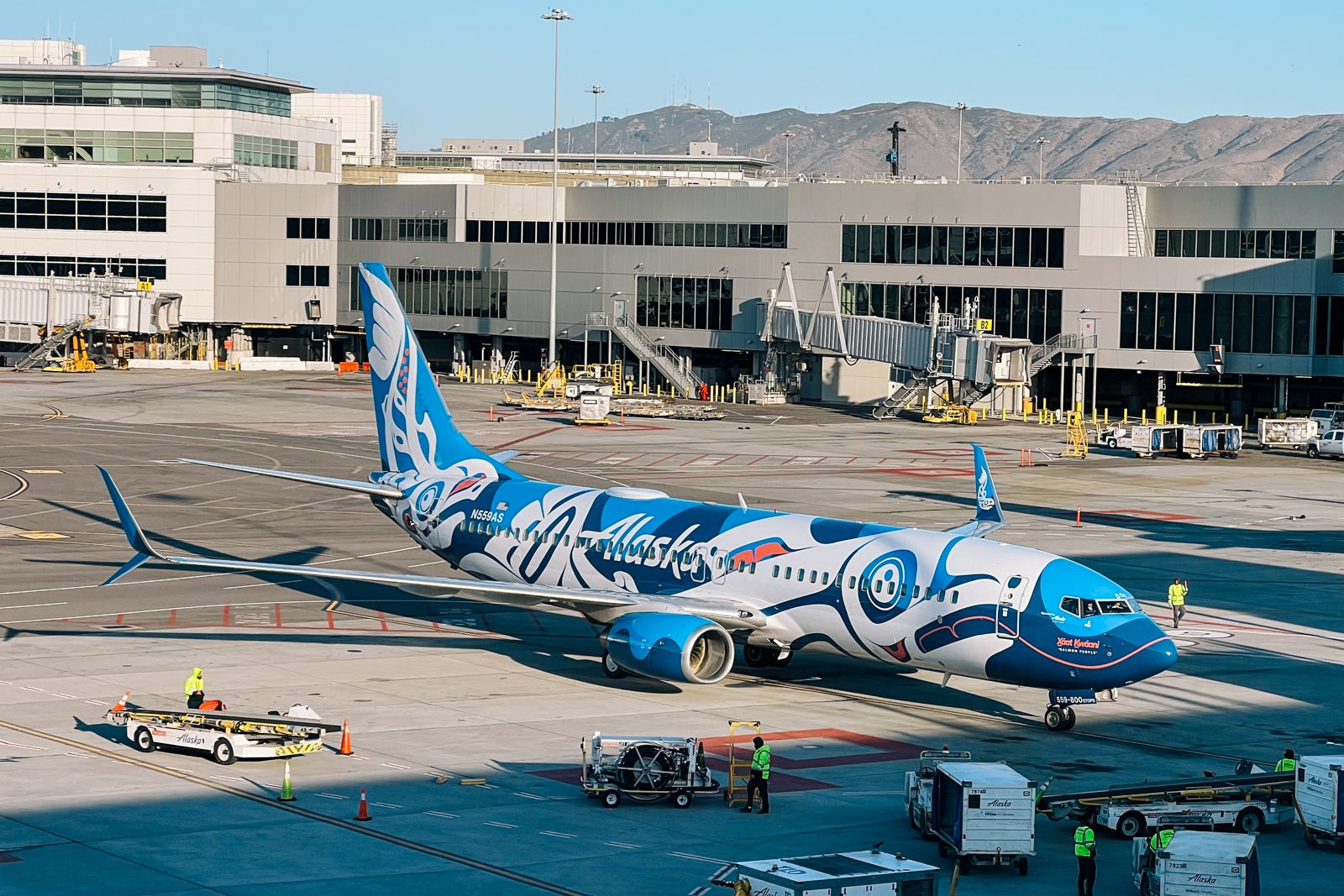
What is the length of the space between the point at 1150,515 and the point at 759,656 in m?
42.6

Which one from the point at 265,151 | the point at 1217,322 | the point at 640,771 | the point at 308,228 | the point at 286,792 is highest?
the point at 265,151

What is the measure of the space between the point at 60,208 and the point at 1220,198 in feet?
360

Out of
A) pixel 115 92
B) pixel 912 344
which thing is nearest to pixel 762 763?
pixel 912 344

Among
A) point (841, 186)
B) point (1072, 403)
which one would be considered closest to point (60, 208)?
point (841, 186)

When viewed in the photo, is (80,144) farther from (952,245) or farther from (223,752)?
(223,752)

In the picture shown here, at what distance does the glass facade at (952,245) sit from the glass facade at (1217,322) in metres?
7.30

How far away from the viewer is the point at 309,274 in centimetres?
17775

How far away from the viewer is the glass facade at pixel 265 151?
177 meters

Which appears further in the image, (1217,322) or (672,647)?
(1217,322)

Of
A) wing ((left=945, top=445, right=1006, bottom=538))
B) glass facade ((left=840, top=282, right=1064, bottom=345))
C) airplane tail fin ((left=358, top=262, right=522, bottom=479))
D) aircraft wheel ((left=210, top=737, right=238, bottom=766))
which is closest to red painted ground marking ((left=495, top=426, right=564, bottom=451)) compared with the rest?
glass facade ((left=840, top=282, right=1064, bottom=345))

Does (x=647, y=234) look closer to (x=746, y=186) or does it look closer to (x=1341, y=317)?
(x=746, y=186)

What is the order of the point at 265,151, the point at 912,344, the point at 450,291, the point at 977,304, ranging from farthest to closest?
1. the point at 265,151
2. the point at 450,291
3. the point at 977,304
4. the point at 912,344

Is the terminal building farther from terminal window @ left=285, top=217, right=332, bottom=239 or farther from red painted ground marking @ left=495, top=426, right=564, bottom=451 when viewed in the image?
red painted ground marking @ left=495, top=426, right=564, bottom=451

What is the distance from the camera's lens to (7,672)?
150ft
